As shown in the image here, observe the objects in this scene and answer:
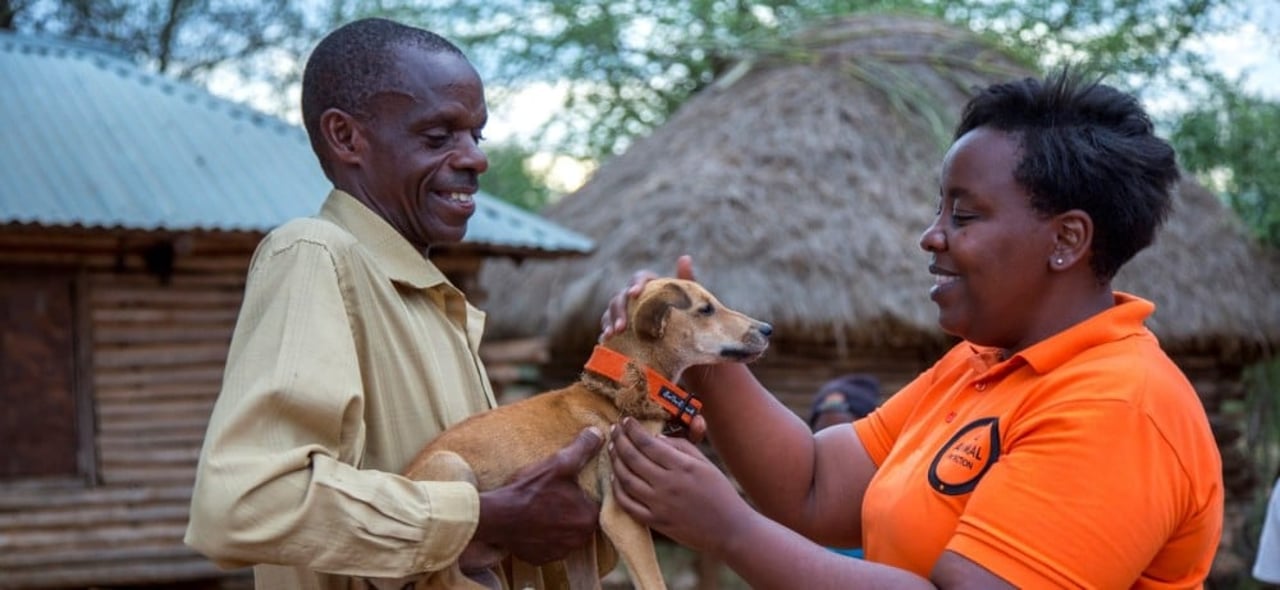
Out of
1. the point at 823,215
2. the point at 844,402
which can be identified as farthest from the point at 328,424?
the point at 823,215

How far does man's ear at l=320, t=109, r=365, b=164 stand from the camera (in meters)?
2.72

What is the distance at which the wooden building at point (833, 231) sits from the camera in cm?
1195

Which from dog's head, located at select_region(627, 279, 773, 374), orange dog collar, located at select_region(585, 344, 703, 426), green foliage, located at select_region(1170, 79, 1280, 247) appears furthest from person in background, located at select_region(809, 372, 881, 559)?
green foliage, located at select_region(1170, 79, 1280, 247)

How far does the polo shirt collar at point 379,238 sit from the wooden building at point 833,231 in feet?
29.0

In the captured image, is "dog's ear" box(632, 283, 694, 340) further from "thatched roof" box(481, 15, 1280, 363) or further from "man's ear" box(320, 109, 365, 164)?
"thatched roof" box(481, 15, 1280, 363)

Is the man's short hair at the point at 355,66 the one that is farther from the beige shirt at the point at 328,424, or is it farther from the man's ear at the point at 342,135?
the beige shirt at the point at 328,424

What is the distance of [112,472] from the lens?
32.2 ft

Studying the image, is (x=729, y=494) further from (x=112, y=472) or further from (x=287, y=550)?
(x=112, y=472)

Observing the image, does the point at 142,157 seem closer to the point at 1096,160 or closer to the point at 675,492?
the point at 675,492

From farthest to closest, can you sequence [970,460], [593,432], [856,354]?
[856,354]
[593,432]
[970,460]

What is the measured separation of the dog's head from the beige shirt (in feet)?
1.72

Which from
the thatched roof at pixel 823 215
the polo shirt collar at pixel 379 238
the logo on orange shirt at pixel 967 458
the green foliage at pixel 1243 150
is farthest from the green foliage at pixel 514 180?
the logo on orange shirt at pixel 967 458

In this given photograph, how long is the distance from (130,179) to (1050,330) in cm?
810

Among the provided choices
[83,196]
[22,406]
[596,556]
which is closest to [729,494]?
[596,556]
